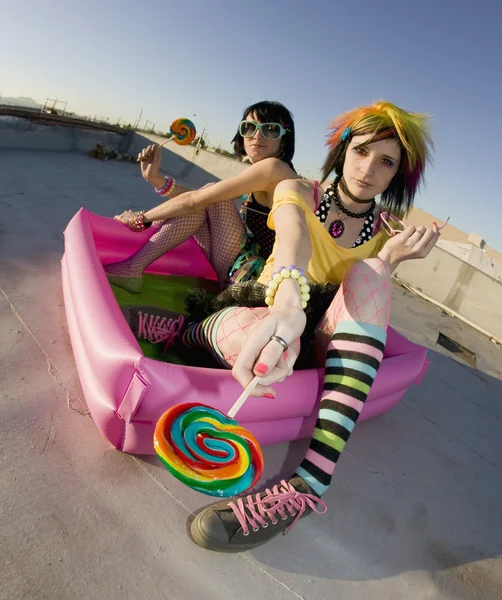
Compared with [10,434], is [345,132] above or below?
above

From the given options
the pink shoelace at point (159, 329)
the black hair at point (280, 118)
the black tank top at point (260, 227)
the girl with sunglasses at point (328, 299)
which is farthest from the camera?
Answer: the black tank top at point (260, 227)

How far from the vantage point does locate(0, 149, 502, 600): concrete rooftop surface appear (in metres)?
0.92

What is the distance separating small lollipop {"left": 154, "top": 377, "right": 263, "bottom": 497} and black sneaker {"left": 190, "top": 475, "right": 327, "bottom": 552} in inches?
8.3

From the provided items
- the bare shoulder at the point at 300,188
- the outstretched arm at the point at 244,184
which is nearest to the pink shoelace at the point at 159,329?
the outstretched arm at the point at 244,184

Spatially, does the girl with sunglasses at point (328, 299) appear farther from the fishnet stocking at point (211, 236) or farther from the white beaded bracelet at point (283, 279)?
the fishnet stocking at point (211, 236)

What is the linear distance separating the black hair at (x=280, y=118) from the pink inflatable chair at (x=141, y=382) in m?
0.95

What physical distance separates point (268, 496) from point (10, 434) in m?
Answer: 0.70

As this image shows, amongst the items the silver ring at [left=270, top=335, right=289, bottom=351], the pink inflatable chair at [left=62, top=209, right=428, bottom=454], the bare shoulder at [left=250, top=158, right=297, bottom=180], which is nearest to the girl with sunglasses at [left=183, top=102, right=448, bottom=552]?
the silver ring at [left=270, top=335, right=289, bottom=351]

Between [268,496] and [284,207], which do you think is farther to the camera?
[284,207]

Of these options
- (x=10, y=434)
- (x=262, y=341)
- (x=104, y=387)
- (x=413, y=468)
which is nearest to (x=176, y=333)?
(x=104, y=387)

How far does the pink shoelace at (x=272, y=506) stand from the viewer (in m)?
1.04

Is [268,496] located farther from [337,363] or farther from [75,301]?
[75,301]

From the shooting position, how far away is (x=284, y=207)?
A: 136 centimetres

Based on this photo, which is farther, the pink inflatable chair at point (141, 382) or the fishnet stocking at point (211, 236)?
the fishnet stocking at point (211, 236)
